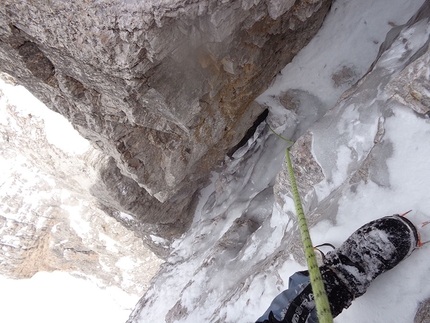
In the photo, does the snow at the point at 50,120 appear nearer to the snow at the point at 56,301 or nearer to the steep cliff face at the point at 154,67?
the steep cliff face at the point at 154,67

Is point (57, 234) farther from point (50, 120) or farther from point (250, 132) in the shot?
point (250, 132)

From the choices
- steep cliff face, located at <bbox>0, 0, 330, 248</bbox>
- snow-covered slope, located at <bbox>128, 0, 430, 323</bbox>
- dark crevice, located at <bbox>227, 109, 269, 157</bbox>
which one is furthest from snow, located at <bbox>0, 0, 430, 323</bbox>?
steep cliff face, located at <bbox>0, 0, 330, 248</bbox>

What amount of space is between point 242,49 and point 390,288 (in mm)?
2678

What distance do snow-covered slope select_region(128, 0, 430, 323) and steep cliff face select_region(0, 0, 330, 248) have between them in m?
0.49

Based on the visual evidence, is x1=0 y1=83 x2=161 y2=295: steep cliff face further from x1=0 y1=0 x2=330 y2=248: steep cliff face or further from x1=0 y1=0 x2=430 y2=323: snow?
x1=0 y1=0 x2=330 y2=248: steep cliff face

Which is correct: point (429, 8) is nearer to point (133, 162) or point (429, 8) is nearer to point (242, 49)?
point (242, 49)

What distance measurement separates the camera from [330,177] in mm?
3244

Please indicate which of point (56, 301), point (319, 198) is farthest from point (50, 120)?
point (56, 301)

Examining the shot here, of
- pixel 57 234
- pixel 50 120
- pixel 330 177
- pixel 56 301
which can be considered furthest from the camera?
pixel 56 301

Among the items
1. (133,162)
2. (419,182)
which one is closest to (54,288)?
(133,162)

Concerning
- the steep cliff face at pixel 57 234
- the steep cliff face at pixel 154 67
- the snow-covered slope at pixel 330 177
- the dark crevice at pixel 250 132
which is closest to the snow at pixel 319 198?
the snow-covered slope at pixel 330 177

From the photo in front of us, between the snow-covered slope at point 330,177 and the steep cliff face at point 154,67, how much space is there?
49 cm

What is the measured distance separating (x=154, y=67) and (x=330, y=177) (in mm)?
2159

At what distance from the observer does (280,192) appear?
3895 millimetres
